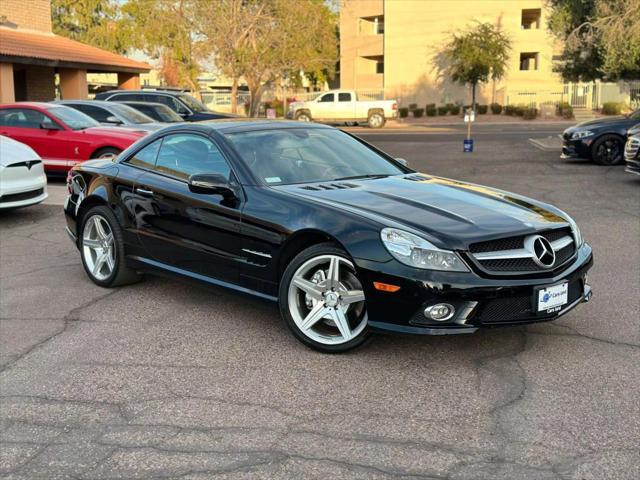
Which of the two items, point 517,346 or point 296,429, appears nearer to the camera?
point 296,429

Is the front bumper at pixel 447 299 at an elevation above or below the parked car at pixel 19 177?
below

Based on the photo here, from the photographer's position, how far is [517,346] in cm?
498

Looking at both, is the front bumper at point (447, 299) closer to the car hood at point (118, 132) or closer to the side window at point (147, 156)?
the side window at point (147, 156)

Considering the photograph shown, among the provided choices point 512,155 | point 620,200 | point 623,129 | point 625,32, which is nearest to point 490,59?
point 625,32

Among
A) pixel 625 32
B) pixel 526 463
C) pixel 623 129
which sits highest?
pixel 625 32

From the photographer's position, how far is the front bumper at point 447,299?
4.34 metres

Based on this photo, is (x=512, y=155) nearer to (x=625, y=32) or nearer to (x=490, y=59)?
(x=625, y=32)

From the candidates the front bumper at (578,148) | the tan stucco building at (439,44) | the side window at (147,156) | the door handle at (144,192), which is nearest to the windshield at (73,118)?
the side window at (147,156)

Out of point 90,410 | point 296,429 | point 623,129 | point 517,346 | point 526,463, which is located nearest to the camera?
point 526,463

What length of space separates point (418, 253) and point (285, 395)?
116cm

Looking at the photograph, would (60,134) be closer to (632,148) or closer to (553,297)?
(632,148)

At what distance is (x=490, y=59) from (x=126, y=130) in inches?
1451

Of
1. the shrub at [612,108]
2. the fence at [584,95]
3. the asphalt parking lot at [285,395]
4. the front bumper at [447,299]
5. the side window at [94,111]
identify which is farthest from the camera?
the fence at [584,95]

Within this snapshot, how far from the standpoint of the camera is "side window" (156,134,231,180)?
566 centimetres
